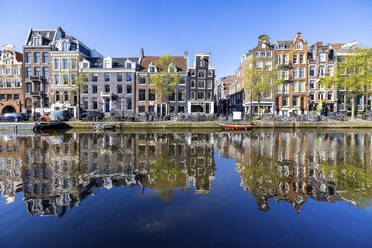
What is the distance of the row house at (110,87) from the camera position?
4331 centimetres

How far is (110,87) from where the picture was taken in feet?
143

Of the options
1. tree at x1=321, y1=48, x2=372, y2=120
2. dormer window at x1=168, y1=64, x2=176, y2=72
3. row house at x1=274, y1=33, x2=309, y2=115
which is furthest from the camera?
row house at x1=274, y1=33, x2=309, y2=115

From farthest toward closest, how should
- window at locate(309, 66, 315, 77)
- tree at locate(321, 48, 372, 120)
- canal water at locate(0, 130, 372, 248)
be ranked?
window at locate(309, 66, 315, 77) → tree at locate(321, 48, 372, 120) → canal water at locate(0, 130, 372, 248)

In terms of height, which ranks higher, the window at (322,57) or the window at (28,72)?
the window at (322,57)

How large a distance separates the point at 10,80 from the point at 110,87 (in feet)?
79.2

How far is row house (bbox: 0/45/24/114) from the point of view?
4450 cm

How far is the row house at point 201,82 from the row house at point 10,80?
130ft

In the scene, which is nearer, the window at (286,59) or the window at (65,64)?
the window at (65,64)

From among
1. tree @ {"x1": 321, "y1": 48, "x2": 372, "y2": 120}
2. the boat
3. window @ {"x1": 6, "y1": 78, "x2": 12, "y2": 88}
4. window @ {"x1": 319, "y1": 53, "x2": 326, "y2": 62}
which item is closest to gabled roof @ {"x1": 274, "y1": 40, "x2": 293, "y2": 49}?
window @ {"x1": 319, "y1": 53, "x2": 326, "y2": 62}

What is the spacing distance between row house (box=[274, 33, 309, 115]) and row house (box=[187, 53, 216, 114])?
16.7 meters

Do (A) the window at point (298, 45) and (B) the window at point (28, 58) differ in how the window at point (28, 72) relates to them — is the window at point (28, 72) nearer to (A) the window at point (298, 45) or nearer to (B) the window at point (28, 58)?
(B) the window at point (28, 58)

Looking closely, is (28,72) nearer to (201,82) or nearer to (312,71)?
(201,82)

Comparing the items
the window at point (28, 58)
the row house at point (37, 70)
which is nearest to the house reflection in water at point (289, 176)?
the row house at point (37, 70)

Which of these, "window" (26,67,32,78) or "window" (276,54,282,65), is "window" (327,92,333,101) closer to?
"window" (276,54,282,65)
